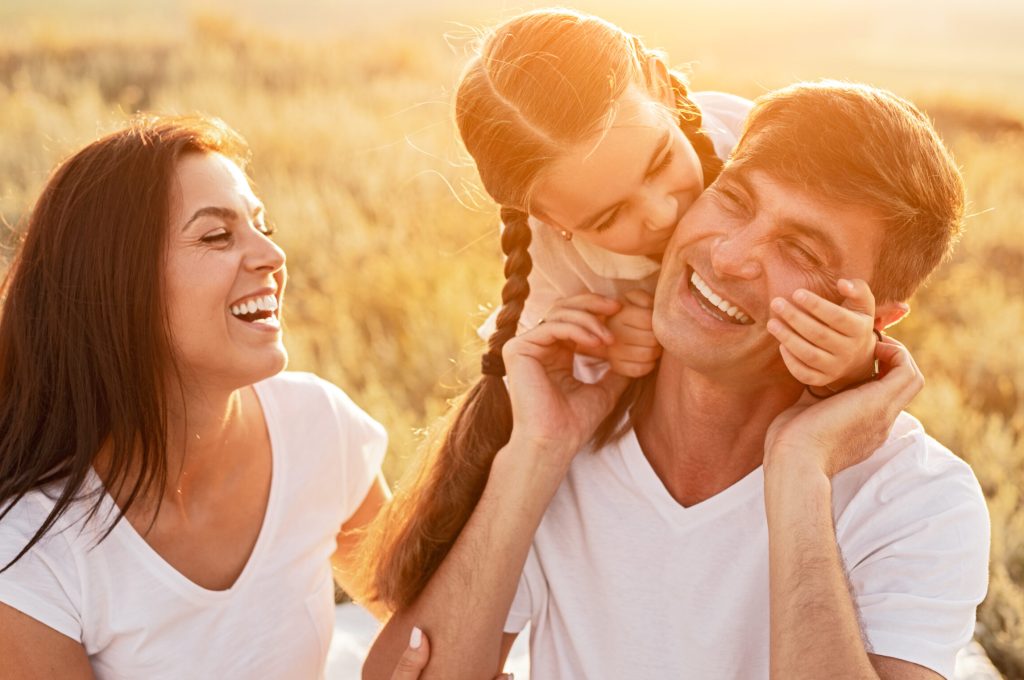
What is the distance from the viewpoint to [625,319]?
9.71 feet

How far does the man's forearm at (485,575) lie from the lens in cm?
274

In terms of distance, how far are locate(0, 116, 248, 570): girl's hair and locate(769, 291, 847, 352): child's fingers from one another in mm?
1694

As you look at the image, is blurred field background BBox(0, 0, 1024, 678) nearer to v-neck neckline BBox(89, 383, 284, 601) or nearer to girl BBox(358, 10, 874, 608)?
girl BBox(358, 10, 874, 608)

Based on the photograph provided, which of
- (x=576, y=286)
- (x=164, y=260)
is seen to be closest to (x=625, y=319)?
(x=576, y=286)

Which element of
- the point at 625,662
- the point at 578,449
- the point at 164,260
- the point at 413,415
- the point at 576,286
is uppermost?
the point at 164,260

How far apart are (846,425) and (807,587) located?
412 millimetres

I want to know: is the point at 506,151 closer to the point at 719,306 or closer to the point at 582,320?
the point at 582,320

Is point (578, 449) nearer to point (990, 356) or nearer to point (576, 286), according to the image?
point (576, 286)

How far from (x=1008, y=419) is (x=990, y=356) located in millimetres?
491

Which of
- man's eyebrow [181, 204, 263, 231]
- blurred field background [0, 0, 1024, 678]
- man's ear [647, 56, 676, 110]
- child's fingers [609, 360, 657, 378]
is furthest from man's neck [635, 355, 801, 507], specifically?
man's eyebrow [181, 204, 263, 231]

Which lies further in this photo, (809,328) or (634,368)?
(634,368)

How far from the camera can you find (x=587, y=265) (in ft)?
10.5

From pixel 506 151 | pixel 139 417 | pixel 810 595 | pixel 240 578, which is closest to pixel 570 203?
pixel 506 151

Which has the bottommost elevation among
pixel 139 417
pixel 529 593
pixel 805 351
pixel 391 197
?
pixel 391 197
